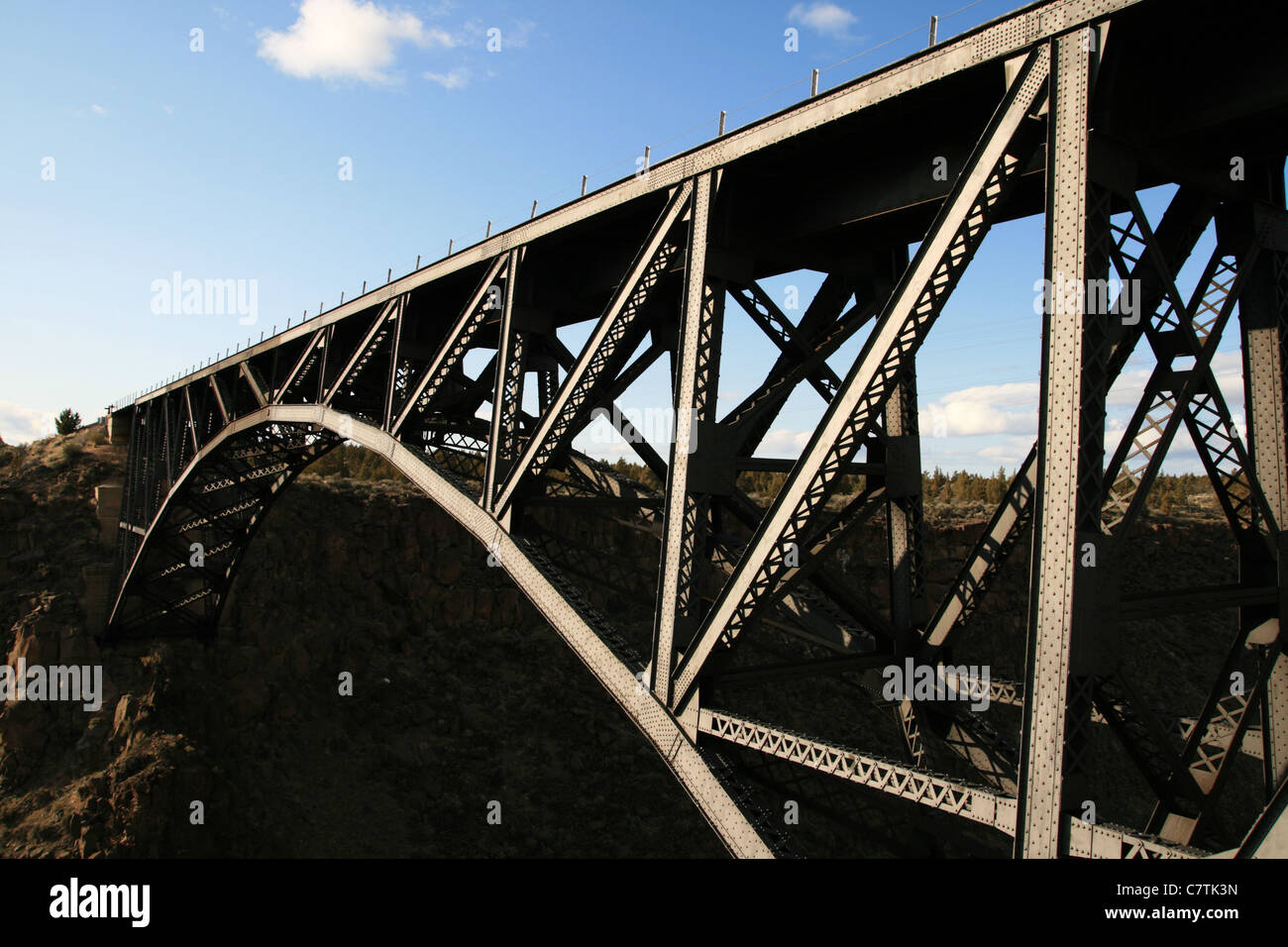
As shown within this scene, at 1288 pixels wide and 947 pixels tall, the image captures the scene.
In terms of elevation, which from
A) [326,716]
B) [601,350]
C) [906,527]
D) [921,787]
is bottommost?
[326,716]

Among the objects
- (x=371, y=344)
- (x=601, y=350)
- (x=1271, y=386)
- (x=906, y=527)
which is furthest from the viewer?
(x=371, y=344)

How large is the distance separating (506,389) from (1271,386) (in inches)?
322

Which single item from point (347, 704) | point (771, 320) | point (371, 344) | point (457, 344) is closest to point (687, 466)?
point (771, 320)

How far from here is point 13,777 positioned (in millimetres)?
22703

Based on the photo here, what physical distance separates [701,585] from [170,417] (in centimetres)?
2477

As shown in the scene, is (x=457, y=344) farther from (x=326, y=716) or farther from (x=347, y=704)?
(x=347, y=704)

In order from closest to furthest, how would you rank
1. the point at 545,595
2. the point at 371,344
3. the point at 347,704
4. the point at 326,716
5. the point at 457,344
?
the point at 545,595
the point at 457,344
the point at 371,344
the point at 326,716
the point at 347,704

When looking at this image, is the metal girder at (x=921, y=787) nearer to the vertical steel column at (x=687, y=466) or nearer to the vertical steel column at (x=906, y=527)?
the vertical steel column at (x=687, y=466)

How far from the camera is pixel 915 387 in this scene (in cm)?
920

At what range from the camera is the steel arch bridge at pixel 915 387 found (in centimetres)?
514

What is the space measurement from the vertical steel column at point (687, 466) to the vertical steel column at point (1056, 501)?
10.8ft
